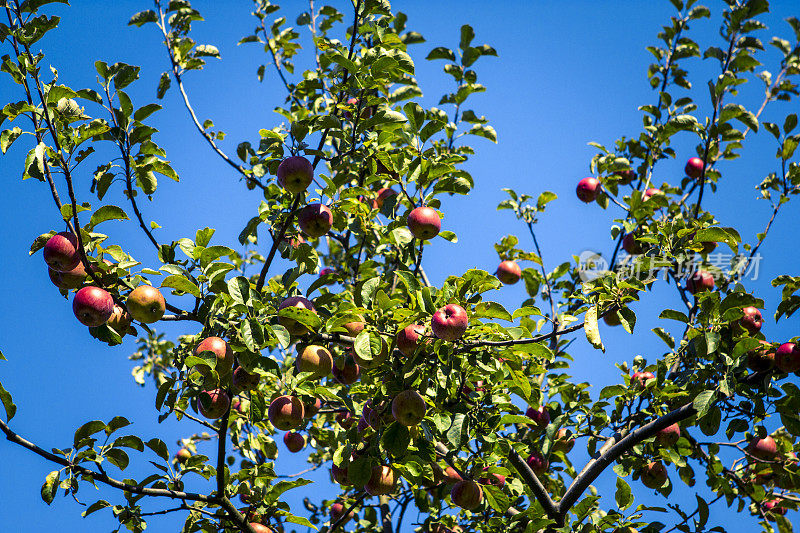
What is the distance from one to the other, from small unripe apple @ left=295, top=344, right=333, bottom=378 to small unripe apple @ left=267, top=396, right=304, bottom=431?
0.39 m

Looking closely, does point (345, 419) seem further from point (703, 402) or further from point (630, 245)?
point (630, 245)

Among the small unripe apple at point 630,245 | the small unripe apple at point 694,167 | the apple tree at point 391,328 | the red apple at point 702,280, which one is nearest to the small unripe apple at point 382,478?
the apple tree at point 391,328

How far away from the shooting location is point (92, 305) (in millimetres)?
2994

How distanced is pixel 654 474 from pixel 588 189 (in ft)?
9.19

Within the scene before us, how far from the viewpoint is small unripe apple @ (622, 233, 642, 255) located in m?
5.27

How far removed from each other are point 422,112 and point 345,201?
29.0 inches

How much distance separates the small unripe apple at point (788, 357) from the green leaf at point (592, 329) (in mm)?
1285

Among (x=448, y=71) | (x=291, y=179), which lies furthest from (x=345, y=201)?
(x=448, y=71)

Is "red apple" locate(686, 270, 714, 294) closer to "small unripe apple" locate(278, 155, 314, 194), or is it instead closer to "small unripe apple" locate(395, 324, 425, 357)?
"small unripe apple" locate(395, 324, 425, 357)

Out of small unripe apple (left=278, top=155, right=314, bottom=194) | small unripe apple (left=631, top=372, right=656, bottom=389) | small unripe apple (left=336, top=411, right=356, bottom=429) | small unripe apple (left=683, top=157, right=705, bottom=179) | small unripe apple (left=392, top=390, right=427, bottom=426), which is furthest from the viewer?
small unripe apple (left=683, top=157, right=705, bottom=179)

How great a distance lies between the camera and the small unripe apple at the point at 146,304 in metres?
3.09

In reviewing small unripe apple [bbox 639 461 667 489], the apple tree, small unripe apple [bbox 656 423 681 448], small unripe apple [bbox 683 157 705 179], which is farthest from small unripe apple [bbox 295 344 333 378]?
small unripe apple [bbox 683 157 705 179]

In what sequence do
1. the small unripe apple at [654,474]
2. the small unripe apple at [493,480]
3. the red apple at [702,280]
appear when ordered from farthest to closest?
1. the red apple at [702,280]
2. the small unripe apple at [654,474]
3. the small unripe apple at [493,480]

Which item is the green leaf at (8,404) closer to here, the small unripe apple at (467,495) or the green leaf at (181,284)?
the green leaf at (181,284)
